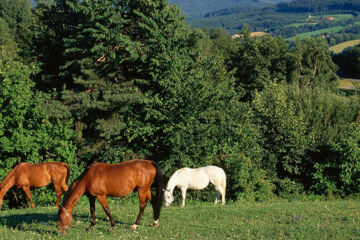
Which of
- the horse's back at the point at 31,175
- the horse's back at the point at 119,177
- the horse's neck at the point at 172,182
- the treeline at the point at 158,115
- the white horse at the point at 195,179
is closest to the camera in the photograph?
the horse's back at the point at 119,177

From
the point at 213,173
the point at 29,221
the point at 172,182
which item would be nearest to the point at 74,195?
the point at 29,221

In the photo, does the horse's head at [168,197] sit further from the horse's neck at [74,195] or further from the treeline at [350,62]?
the treeline at [350,62]

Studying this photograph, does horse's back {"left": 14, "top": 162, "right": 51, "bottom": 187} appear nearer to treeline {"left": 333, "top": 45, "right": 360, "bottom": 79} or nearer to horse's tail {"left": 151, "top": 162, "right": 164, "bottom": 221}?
horse's tail {"left": 151, "top": 162, "right": 164, "bottom": 221}

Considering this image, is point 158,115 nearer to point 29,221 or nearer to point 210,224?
point 29,221

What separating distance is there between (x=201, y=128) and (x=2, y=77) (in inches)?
512

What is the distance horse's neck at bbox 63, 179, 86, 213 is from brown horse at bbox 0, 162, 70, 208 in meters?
6.84

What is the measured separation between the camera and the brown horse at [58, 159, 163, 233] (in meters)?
10.1

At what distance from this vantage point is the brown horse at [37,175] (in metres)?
16.0

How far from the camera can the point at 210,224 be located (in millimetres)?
10797


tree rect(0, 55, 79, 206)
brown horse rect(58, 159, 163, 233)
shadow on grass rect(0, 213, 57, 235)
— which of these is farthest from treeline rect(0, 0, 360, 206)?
brown horse rect(58, 159, 163, 233)

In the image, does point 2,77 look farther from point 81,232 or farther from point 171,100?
point 81,232

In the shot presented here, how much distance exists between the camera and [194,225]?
10781 millimetres

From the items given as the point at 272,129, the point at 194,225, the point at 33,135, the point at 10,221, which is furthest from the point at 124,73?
the point at 194,225

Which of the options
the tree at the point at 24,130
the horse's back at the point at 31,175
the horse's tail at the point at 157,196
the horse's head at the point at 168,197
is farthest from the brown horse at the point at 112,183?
the tree at the point at 24,130
